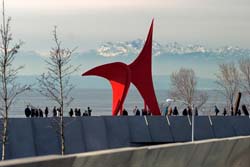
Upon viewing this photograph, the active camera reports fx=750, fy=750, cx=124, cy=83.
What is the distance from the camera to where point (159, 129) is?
44.6 m

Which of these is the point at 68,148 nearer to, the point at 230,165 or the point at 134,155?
the point at 230,165

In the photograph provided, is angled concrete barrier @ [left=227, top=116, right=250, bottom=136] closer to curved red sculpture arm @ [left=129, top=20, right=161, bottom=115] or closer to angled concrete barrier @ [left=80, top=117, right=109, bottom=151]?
curved red sculpture arm @ [left=129, top=20, right=161, bottom=115]

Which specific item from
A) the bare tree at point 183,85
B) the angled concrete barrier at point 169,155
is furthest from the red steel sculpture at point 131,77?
the bare tree at point 183,85

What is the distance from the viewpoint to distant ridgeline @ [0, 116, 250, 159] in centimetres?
3384

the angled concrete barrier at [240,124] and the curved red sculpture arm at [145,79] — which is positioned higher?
the curved red sculpture arm at [145,79]

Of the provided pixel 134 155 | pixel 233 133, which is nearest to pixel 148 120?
pixel 233 133

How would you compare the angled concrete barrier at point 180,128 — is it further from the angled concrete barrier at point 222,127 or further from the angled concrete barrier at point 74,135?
the angled concrete barrier at point 74,135

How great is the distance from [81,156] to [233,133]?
40969 mm

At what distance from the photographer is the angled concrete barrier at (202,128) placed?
46.7 metres

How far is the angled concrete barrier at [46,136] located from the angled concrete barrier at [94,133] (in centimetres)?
213

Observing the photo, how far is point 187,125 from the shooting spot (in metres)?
46.7

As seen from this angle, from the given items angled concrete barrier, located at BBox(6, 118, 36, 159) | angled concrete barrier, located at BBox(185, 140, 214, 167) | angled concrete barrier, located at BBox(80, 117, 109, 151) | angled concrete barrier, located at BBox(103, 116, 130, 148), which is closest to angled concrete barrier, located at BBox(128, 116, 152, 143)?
angled concrete barrier, located at BBox(103, 116, 130, 148)

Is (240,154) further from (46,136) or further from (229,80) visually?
(229,80)

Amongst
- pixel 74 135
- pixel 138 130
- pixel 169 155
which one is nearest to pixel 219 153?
pixel 169 155
